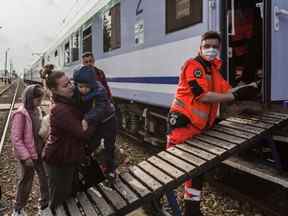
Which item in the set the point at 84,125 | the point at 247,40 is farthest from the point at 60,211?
the point at 247,40

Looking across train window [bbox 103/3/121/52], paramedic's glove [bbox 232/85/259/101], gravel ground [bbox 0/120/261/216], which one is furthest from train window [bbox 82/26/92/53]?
paramedic's glove [bbox 232/85/259/101]

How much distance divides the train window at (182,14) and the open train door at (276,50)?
3.23 feet

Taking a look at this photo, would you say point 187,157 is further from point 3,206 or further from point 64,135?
point 3,206

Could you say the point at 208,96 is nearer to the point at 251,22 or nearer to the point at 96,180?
the point at 96,180

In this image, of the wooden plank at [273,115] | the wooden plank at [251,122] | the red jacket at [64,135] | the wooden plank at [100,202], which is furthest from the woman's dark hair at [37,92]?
the wooden plank at [273,115]

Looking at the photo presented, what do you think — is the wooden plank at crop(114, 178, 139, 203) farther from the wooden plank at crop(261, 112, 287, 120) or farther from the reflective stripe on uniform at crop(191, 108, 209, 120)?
the wooden plank at crop(261, 112, 287, 120)

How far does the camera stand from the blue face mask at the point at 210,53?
3.81 metres

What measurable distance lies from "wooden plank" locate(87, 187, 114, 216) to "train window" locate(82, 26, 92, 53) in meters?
8.12

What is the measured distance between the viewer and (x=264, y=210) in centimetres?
466

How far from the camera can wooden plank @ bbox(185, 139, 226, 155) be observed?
11.9 ft

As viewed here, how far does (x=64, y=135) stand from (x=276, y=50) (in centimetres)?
253

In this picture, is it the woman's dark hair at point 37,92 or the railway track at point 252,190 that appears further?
the railway track at point 252,190

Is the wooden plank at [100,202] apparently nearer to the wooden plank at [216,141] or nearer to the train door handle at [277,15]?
the wooden plank at [216,141]

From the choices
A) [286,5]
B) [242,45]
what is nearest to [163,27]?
[242,45]
